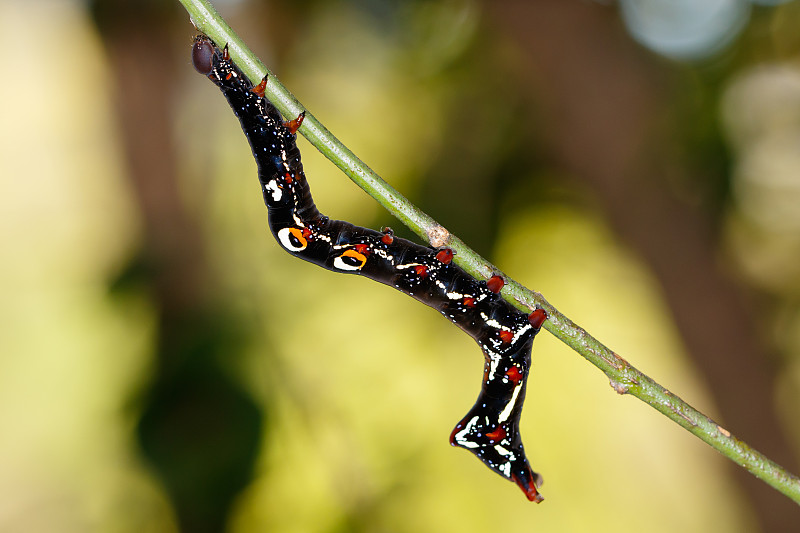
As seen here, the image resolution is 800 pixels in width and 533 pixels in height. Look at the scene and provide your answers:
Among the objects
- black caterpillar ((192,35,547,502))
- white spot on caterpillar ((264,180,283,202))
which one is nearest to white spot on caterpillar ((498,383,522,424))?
black caterpillar ((192,35,547,502))

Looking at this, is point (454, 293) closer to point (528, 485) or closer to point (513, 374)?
point (513, 374)

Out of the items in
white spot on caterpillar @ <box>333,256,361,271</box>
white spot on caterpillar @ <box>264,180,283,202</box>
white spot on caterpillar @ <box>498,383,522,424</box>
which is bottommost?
white spot on caterpillar @ <box>498,383,522,424</box>

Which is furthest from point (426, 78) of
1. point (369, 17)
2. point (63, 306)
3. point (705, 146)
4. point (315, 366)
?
point (63, 306)

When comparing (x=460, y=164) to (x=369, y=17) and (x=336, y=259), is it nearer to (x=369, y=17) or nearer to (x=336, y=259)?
(x=369, y=17)

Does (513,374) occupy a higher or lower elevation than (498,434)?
higher

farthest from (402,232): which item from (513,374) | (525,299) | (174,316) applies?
(525,299)

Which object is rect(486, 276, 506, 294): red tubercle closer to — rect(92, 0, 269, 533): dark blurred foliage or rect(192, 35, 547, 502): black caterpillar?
rect(192, 35, 547, 502): black caterpillar
